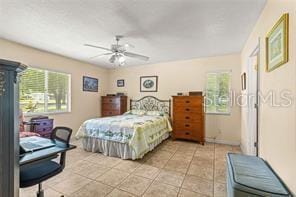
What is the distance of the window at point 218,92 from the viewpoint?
4414mm

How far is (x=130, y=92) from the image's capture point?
Result: 5891 mm

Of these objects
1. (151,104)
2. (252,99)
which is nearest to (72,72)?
(151,104)

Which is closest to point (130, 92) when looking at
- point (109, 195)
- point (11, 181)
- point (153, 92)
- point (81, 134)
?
point (153, 92)

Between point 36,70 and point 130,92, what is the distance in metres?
2.92

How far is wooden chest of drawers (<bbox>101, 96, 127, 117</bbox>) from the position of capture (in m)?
5.55

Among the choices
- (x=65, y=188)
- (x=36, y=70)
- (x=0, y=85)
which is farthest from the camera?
(x=36, y=70)

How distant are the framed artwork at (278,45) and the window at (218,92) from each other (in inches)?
103

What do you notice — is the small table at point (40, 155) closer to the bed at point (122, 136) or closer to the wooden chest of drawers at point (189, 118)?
the bed at point (122, 136)

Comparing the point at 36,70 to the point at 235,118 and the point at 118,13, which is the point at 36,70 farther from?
the point at 235,118

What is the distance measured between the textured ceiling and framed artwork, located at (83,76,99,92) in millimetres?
1652

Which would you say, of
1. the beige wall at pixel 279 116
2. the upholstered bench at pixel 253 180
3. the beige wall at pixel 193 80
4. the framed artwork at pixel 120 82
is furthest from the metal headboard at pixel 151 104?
the upholstered bench at pixel 253 180

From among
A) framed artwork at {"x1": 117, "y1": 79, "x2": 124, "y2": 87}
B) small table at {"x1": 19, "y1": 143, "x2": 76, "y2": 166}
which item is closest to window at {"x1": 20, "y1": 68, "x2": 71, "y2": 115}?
framed artwork at {"x1": 117, "y1": 79, "x2": 124, "y2": 87}

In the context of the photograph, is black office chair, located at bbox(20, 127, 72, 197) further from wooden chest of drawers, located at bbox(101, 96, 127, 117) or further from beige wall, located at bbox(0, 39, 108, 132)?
wooden chest of drawers, located at bbox(101, 96, 127, 117)

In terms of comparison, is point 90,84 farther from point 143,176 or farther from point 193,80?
point 143,176
